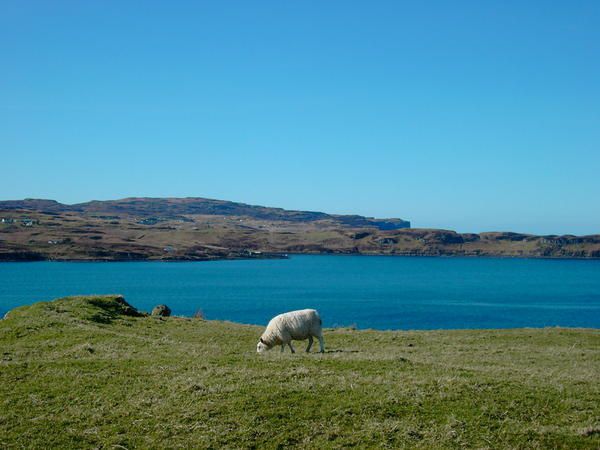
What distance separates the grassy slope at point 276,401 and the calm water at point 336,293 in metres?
56.4

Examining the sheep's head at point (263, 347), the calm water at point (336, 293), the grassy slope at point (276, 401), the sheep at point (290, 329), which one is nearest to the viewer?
the grassy slope at point (276, 401)

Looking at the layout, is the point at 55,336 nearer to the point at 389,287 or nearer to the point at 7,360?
the point at 7,360

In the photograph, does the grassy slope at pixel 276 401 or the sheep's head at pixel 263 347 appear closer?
the grassy slope at pixel 276 401

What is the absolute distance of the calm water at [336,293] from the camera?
291 ft

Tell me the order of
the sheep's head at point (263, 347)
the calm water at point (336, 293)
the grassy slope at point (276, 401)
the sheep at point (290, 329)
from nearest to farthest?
1. the grassy slope at point (276, 401)
2. the sheep at point (290, 329)
3. the sheep's head at point (263, 347)
4. the calm water at point (336, 293)

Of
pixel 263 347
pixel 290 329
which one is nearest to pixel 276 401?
pixel 290 329

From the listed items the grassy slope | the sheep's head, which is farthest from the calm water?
the grassy slope

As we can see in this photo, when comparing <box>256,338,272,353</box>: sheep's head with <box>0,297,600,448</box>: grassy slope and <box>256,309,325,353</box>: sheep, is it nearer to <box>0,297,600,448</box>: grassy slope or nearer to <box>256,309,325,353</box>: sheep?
<box>256,309,325,353</box>: sheep

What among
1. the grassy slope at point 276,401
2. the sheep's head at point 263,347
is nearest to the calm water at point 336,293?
the sheep's head at point 263,347

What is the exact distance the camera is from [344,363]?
19.7m

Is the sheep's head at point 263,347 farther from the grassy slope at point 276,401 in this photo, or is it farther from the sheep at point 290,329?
the grassy slope at point 276,401

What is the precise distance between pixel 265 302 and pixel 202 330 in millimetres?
71513

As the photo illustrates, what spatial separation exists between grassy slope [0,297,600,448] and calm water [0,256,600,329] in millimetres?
56413

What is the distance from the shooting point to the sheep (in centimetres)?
2488
